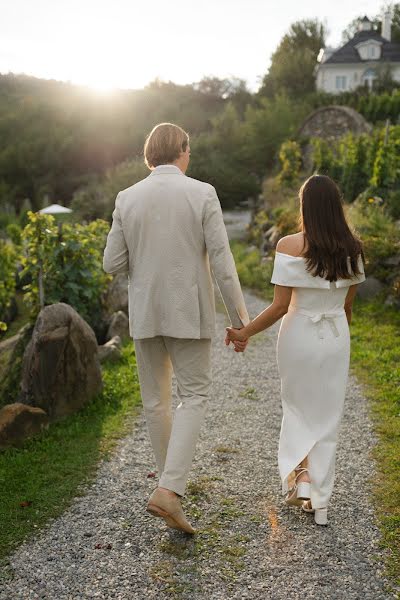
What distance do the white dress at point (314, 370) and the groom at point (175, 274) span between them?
0.29 metres

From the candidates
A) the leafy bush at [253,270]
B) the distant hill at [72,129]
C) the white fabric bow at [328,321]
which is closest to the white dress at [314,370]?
the white fabric bow at [328,321]

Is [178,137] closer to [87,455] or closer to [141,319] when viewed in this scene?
[141,319]

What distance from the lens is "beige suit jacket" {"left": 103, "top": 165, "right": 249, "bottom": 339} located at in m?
3.02

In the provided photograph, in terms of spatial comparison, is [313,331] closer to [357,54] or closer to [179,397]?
[179,397]

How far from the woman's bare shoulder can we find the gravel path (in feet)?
4.52

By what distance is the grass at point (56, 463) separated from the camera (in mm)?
3377

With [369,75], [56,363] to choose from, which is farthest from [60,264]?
[369,75]

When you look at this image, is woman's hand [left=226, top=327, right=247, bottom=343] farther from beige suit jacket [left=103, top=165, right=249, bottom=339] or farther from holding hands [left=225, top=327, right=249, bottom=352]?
beige suit jacket [left=103, top=165, right=249, bottom=339]

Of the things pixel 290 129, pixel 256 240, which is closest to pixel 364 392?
pixel 256 240

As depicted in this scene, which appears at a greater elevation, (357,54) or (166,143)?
(357,54)

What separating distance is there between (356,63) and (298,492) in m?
38.0

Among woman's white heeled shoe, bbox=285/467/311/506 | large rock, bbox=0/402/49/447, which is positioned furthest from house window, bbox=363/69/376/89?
woman's white heeled shoe, bbox=285/467/311/506

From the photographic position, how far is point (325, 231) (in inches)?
120

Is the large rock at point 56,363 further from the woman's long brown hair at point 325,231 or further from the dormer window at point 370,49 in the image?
the dormer window at point 370,49
